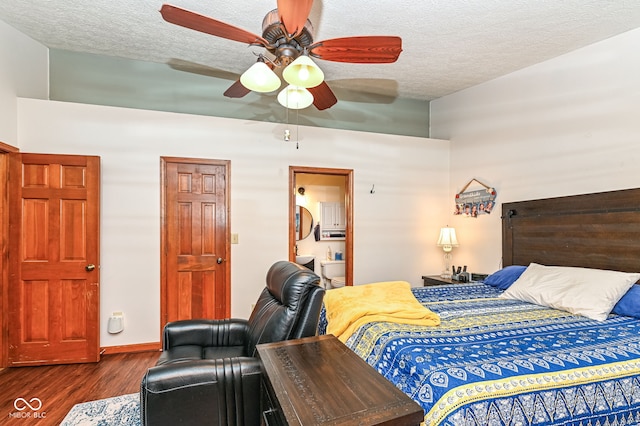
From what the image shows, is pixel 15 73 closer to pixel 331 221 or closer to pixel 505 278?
pixel 331 221

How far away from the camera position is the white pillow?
7.75 feet

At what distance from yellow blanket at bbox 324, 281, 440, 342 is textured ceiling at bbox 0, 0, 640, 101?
7.39 ft

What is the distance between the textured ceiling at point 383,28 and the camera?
271 centimetres

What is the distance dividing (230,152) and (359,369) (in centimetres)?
307

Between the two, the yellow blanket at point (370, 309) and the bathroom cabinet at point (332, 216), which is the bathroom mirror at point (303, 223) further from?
the yellow blanket at point (370, 309)

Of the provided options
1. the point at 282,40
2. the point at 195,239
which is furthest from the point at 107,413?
the point at 282,40

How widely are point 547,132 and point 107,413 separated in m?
4.56

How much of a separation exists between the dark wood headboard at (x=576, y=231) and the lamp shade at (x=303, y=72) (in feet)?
8.88

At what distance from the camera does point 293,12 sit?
179 cm

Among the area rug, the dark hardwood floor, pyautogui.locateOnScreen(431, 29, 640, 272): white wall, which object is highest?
pyautogui.locateOnScreen(431, 29, 640, 272): white wall

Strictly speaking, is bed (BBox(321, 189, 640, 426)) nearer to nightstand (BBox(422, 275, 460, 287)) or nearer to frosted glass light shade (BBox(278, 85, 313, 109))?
nightstand (BBox(422, 275, 460, 287))

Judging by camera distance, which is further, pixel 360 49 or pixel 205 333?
pixel 205 333

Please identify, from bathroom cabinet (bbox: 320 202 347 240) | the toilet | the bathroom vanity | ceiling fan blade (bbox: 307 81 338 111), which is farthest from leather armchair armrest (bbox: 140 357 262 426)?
bathroom cabinet (bbox: 320 202 347 240)

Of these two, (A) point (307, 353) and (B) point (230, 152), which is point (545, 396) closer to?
(A) point (307, 353)
